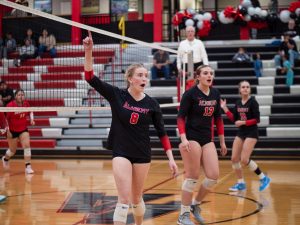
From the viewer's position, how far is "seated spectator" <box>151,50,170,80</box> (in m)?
17.4

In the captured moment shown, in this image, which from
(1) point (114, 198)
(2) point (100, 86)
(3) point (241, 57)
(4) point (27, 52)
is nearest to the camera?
(2) point (100, 86)

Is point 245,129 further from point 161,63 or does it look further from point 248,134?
point 161,63

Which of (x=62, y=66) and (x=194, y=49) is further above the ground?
(x=194, y=49)

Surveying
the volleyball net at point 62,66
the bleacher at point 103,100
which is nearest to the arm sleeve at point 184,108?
the volleyball net at point 62,66

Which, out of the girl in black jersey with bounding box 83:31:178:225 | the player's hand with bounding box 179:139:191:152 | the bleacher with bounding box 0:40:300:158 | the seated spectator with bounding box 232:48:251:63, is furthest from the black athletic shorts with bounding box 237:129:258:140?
the seated spectator with bounding box 232:48:251:63

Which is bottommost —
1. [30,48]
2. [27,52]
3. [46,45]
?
[27,52]

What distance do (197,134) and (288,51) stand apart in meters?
11.3

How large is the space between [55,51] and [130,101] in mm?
12445

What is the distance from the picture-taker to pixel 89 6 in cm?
2380

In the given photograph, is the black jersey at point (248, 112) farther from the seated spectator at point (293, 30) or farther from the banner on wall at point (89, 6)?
the banner on wall at point (89, 6)

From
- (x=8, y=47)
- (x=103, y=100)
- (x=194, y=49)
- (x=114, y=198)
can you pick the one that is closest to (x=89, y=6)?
(x=8, y=47)

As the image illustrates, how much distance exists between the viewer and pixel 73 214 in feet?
24.6

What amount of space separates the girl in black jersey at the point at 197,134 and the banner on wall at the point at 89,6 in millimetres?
17561

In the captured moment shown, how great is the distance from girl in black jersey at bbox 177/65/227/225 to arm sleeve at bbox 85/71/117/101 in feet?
4.39
